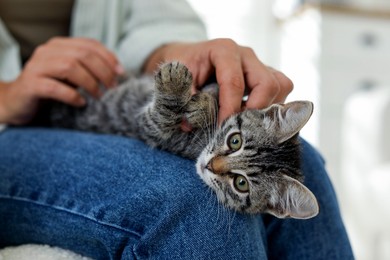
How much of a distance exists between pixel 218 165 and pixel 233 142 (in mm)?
60

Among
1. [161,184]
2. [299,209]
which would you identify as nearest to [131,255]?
[161,184]

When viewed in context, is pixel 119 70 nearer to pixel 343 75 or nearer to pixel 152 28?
pixel 152 28

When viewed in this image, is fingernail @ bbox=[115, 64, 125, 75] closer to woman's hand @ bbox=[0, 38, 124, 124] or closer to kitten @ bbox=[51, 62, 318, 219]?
woman's hand @ bbox=[0, 38, 124, 124]

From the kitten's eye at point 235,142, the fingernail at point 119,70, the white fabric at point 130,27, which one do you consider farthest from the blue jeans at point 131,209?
the white fabric at point 130,27

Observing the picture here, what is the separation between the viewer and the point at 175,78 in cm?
88

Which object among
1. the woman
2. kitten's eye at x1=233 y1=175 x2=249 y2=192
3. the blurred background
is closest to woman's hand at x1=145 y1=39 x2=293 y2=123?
the woman

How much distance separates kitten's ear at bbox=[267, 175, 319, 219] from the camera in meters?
0.80

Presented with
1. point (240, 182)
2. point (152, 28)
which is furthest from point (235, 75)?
point (152, 28)

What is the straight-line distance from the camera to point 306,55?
298cm

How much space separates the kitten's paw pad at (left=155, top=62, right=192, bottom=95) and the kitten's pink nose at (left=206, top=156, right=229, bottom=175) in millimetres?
143

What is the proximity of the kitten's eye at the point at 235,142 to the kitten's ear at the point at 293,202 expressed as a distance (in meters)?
0.11

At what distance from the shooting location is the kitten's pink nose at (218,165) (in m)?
0.90

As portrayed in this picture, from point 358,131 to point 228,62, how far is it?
4.44 ft

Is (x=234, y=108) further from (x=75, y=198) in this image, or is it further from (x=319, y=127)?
(x=319, y=127)
